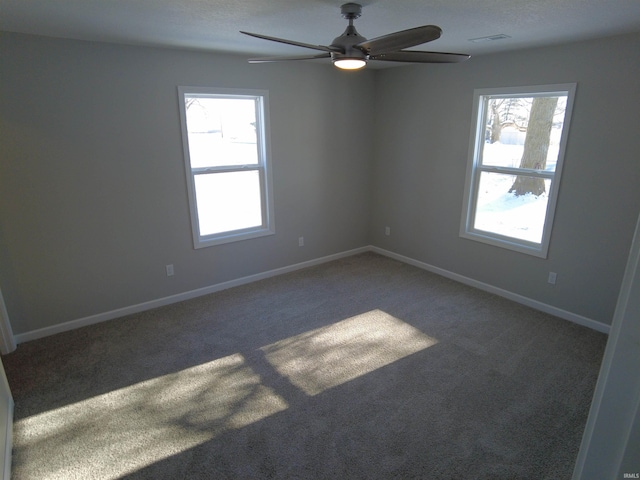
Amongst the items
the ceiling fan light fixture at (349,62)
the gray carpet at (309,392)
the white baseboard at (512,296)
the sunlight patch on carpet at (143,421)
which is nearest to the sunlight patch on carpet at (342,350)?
the gray carpet at (309,392)

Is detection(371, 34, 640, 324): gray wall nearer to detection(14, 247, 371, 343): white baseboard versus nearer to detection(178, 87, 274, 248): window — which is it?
detection(14, 247, 371, 343): white baseboard

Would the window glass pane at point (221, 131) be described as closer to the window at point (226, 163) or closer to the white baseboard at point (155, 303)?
the window at point (226, 163)

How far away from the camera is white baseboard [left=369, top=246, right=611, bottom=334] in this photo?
3577 mm

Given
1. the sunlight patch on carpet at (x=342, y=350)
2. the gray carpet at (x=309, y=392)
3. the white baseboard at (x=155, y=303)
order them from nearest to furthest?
the gray carpet at (x=309, y=392) < the sunlight patch on carpet at (x=342, y=350) < the white baseboard at (x=155, y=303)

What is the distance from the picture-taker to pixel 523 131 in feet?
12.7

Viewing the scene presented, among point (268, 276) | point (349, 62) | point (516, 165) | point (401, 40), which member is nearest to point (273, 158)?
point (268, 276)

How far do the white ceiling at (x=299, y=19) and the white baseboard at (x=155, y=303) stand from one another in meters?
2.49

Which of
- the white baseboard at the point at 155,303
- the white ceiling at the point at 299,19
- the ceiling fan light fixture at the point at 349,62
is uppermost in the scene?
the white ceiling at the point at 299,19

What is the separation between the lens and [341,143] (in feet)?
16.7

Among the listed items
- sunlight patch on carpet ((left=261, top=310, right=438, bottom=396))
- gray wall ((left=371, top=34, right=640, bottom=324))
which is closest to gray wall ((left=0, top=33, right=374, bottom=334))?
gray wall ((left=371, top=34, right=640, bottom=324))

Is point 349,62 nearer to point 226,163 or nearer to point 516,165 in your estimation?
point 226,163

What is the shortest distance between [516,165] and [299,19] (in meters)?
2.73

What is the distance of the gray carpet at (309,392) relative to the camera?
2199 mm

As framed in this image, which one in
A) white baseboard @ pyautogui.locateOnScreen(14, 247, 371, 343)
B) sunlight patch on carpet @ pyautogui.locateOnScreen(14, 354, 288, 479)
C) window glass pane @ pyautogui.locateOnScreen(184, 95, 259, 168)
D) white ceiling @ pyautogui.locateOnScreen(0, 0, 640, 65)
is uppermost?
white ceiling @ pyautogui.locateOnScreen(0, 0, 640, 65)
